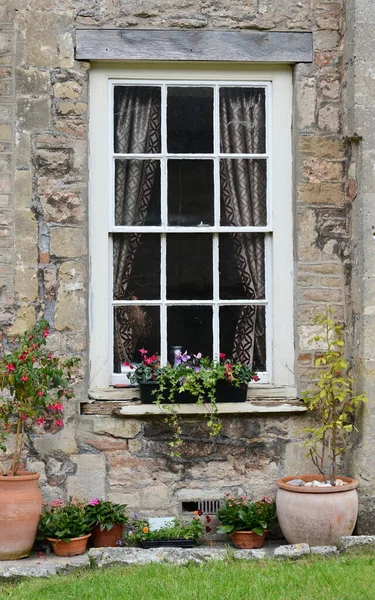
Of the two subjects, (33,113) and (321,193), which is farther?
(321,193)

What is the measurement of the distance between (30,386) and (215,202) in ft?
6.14

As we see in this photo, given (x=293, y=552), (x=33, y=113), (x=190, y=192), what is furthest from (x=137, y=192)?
(x=293, y=552)

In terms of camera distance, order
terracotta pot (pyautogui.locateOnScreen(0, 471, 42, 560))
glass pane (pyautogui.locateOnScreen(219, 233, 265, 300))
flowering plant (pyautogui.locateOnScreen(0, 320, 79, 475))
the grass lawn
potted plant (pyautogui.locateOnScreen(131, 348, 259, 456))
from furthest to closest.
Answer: glass pane (pyautogui.locateOnScreen(219, 233, 265, 300)) < potted plant (pyautogui.locateOnScreen(131, 348, 259, 456)) < flowering plant (pyautogui.locateOnScreen(0, 320, 79, 475)) < terracotta pot (pyautogui.locateOnScreen(0, 471, 42, 560)) < the grass lawn

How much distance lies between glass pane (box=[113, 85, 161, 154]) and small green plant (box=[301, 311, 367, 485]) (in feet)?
5.76

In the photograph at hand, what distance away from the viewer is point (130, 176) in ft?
20.2

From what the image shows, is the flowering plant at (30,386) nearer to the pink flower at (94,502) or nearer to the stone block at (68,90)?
the pink flower at (94,502)

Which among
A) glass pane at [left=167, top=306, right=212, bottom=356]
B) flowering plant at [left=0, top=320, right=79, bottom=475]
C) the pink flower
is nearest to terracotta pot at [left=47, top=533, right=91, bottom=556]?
the pink flower

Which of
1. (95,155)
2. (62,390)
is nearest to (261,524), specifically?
(62,390)

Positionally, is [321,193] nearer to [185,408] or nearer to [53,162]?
[185,408]

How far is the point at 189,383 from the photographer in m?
5.81

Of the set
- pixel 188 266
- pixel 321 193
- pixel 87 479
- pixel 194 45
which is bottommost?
pixel 87 479

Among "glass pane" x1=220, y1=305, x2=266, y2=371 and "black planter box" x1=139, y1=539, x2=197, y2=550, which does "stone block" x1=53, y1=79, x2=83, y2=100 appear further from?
"black planter box" x1=139, y1=539, x2=197, y2=550

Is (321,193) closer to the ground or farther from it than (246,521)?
farther from it

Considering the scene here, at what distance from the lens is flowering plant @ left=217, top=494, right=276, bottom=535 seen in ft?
18.5
